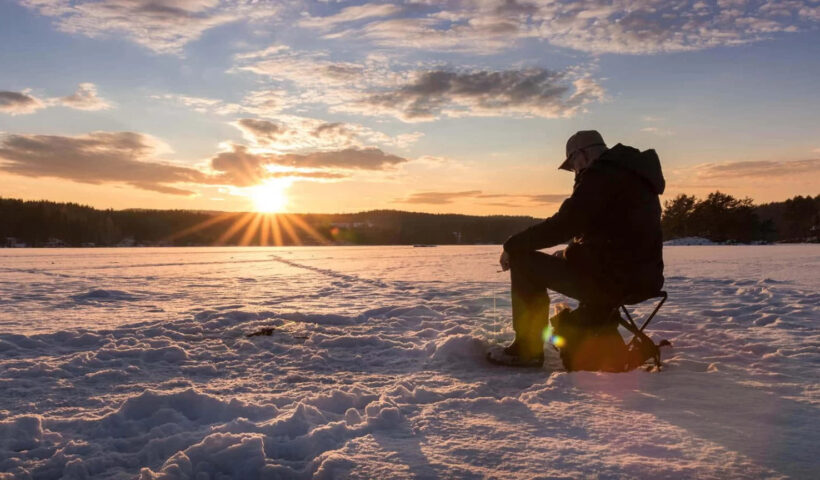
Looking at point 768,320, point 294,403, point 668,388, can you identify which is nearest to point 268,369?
Result: point 294,403

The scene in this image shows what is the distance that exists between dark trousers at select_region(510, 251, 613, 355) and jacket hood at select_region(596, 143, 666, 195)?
800 mm

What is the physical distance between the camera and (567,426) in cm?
246

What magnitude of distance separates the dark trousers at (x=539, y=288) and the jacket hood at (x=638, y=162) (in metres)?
0.80

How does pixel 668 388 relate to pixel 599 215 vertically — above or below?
below

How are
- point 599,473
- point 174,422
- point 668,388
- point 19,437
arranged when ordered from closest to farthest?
1. point 599,473
2. point 19,437
3. point 174,422
4. point 668,388

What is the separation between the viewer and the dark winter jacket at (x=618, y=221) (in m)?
3.19

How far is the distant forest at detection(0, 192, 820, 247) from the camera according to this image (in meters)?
78.8

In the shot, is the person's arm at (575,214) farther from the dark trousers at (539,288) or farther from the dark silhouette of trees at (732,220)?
the dark silhouette of trees at (732,220)

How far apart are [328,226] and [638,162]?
13811 cm

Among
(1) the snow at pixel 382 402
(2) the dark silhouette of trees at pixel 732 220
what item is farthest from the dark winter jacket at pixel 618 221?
(2) the dark silhouette of trees at pixel 732 220

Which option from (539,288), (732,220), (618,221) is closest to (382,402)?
(539,288)

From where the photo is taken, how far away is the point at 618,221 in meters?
3.26

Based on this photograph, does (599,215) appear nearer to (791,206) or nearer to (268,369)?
(268,369)

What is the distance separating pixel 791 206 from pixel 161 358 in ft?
370
